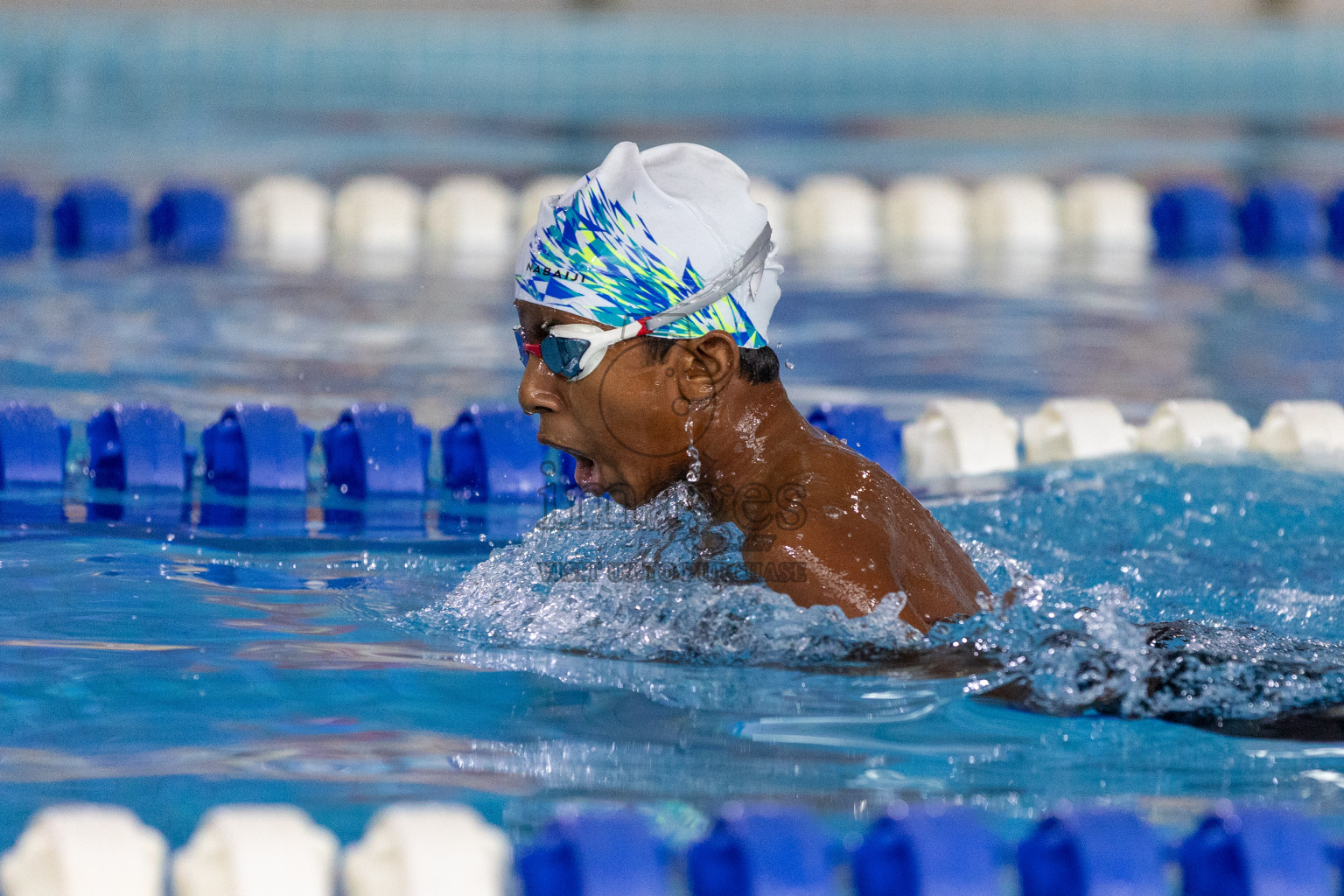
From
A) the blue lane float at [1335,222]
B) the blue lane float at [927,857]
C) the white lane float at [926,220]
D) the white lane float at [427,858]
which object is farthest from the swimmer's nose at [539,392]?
the blue lane float at [1335,222]

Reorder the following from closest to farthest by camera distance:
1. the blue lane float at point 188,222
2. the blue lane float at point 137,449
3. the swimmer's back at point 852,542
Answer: the swimmer's back at point 852,542, the blue lane float at point 137,449, the blue lane float at point 188,222

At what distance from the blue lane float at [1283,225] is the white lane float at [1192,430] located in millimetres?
3031

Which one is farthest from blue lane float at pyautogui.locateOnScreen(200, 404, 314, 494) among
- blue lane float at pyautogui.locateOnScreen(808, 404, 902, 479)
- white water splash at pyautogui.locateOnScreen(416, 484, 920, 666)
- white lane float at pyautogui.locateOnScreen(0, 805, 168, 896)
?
white lane float at pyautogui.locateOnScreen(0, 805, 168, 896)

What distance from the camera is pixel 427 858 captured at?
167cm

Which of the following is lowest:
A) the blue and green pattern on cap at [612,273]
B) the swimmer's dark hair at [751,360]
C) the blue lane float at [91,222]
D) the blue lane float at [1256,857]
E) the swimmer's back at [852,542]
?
the blue lane float at [1256,857]

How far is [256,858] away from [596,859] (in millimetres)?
342

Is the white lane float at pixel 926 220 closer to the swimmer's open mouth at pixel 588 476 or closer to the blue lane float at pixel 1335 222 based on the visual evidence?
the blue lane float at pixel 1335 222

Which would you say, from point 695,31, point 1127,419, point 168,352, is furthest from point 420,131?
point 1127,419

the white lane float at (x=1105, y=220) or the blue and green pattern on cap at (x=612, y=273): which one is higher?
the white lane float at (x=1105, y=220)

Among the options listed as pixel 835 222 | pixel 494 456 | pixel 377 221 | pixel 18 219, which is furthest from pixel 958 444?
pixel 18 219

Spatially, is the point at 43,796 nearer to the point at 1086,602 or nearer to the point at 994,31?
the point at 1086,602

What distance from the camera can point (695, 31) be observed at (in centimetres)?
1240

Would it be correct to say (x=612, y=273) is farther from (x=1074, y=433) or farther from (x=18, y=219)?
(x=18, y=219)

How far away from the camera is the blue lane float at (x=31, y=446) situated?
135 inches
